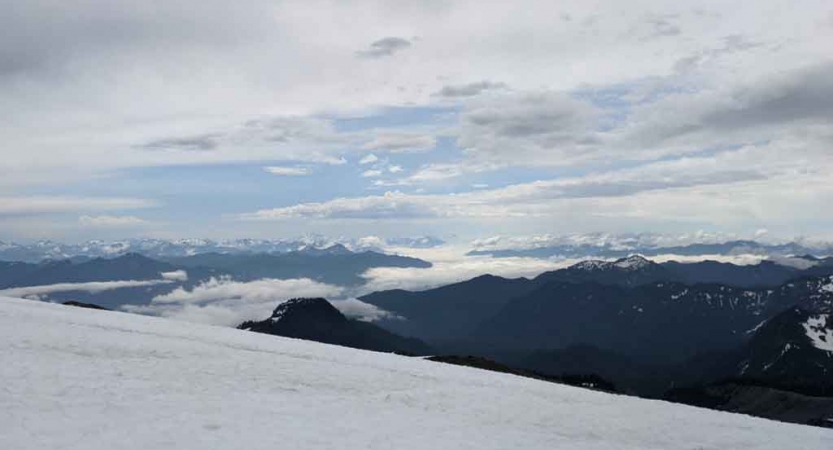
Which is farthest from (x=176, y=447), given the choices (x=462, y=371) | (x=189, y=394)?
(x=462, y=371)

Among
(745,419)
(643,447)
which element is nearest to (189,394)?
(643,447)

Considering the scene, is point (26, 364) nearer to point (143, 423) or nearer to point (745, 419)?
point (143, 423)

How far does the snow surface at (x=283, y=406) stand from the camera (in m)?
17.4

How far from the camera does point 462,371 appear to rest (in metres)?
37.9

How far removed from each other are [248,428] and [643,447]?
1482cm

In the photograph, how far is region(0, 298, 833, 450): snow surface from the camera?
17.4 m

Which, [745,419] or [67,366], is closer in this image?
[67,366]

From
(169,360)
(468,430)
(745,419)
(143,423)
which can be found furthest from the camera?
(745,419)

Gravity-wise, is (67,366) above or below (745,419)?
above

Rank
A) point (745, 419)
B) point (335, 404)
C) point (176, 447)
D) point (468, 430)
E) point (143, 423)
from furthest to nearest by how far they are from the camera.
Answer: point (745, 419) < point (335, 404) < point (468, 430) < point (143, 423) < point (176, 447)

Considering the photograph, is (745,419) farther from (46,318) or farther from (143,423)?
(46,318)

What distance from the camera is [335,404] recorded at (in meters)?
22.8

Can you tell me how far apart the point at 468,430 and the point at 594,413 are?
9.06 metres

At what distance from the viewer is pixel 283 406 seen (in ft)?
70.5
